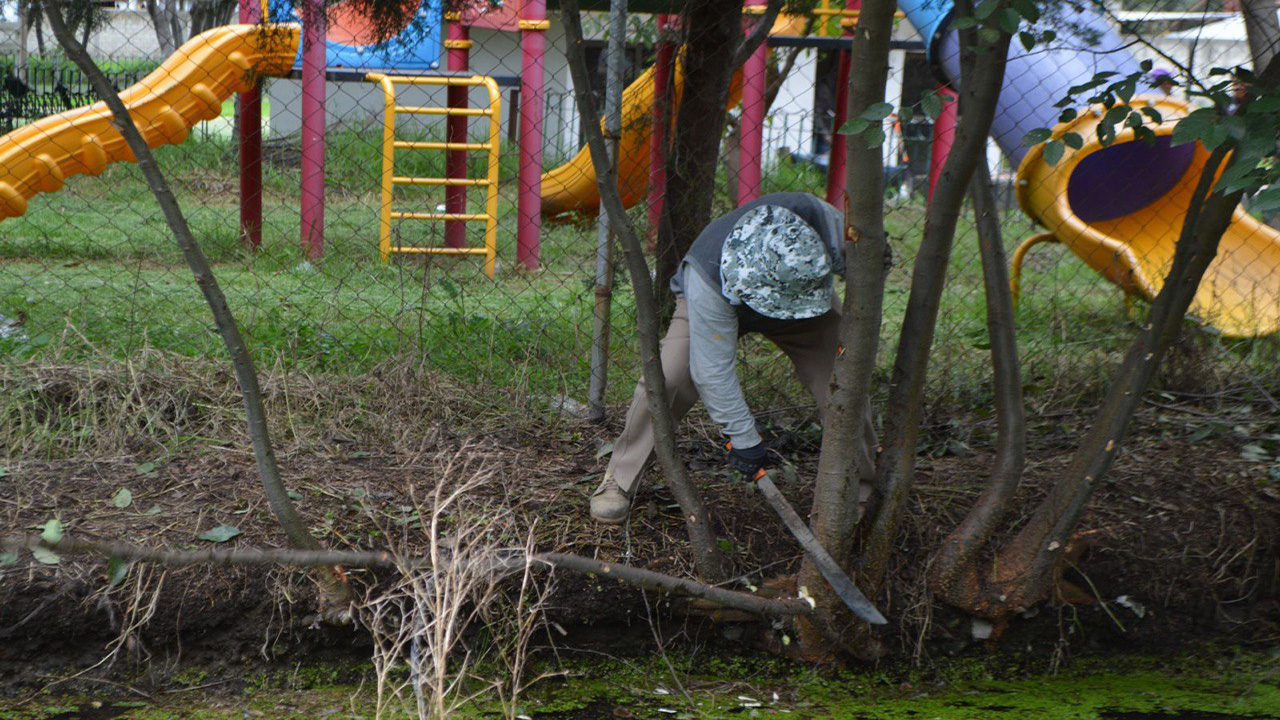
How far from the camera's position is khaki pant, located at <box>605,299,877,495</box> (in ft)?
10.4

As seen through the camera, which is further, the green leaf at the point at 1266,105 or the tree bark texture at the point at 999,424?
the tree bark texture at the point at 999,424

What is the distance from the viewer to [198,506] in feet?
10.8

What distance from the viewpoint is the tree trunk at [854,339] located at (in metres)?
2.50

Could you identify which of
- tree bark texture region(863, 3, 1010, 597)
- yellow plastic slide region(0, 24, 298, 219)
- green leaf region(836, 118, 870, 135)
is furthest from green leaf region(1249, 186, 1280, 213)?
yellow plastic slide region(0, 24, 298, 219)

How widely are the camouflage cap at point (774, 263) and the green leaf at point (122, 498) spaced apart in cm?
183

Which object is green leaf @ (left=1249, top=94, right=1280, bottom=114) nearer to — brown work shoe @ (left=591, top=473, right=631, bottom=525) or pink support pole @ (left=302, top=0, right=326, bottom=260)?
brown work shoe @ (left=591, top=473, right=631, bottom=525)

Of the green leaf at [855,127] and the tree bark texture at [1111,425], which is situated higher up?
the green leaf at [855,127]

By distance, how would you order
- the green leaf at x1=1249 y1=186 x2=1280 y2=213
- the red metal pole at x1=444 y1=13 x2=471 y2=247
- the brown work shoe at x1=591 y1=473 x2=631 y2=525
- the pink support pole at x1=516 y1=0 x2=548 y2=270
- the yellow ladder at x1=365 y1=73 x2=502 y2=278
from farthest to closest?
the red metal pole at x1=444 y1=13 x2=471 y2=247 < the pink support pole at x1=516 y1=0 x2=548 y2=270 < the yellow ladder at x1=365 y1=73 x2=502 y2=278 < the brown work shoe at x1=591 y1=473 x2=631 y2=525 < the green leaf at x1=1249 y1=186 x2=1280 y2=213

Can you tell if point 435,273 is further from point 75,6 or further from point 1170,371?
point 1170,371

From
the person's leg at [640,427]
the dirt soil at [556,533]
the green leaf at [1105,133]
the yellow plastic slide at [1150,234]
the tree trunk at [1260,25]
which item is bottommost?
the dirt soil at [556,533]

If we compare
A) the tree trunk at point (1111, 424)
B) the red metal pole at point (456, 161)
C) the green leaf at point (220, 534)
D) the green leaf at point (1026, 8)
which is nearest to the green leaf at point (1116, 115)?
the green leaf at point (1026, 8)

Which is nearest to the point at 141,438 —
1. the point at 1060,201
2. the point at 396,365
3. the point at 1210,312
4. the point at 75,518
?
the point at 75,518

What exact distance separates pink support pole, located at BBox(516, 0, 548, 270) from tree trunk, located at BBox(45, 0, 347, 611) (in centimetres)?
434

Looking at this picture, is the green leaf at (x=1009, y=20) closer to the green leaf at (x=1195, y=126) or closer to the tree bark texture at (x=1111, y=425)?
the green leaf at (x=1195, y=126)
